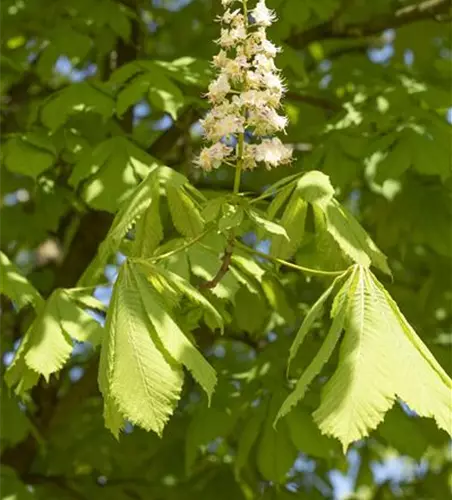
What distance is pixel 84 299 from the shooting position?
2033 millimetres

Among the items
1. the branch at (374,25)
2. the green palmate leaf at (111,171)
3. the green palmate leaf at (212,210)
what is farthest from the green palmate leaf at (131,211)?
the branch at (374,25)

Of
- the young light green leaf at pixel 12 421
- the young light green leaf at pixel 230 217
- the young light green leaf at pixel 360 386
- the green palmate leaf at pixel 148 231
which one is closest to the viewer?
the young light green leaf at pixel 360 386

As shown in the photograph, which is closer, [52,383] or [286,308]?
[286,308]

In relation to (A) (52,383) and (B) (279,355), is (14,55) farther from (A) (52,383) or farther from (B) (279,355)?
(B) (279,355)

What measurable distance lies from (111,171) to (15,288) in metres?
0.43

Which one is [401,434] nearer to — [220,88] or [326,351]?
[326,351]

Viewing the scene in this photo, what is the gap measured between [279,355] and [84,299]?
35.4 inches

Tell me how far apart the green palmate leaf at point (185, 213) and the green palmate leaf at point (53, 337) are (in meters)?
0.30

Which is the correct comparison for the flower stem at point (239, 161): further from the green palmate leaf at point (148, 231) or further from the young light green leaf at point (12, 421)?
the young light green leaf at point (12, 421)

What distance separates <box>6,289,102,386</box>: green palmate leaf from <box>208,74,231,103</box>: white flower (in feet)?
1.86

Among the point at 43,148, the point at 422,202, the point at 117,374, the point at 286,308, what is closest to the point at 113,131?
the point at 43,148

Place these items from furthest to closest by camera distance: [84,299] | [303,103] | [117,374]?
[303,103], [84,299], [117,374]

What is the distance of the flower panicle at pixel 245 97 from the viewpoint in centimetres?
171

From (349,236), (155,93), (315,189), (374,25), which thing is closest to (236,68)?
(315,189)
